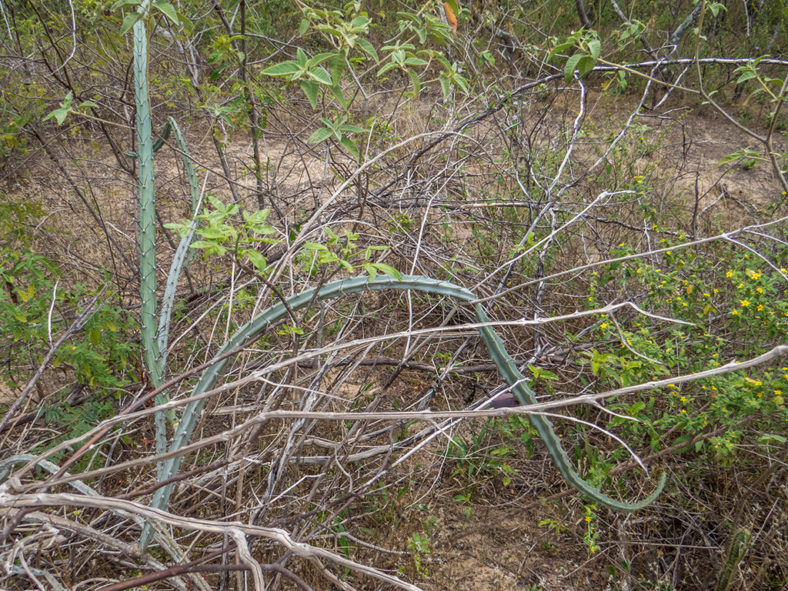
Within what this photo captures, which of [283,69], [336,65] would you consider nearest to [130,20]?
[283,69]

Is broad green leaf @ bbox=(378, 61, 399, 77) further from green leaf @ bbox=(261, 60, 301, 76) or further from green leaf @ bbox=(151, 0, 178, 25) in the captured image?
green leaf @ bbox=(151, 0, 178, 25)

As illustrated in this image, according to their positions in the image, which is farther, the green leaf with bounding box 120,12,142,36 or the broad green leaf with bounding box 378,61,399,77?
the broad green leaf with bounding box 378,61,399,77

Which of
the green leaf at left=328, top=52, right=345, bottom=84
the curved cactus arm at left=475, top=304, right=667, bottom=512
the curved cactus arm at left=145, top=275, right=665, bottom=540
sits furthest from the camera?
the green leaf at left=328, top=52, right=345, bottom=84

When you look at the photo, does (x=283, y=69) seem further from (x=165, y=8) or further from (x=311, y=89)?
(x=165, y=8)

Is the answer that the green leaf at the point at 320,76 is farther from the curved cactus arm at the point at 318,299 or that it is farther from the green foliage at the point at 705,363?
the green foliage at the point at 705,363

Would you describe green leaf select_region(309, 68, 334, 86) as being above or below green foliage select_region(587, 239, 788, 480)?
above

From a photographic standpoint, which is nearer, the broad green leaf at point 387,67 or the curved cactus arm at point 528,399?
the curved cactus arm at point 528,399

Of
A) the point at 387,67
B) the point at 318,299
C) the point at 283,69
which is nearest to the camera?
the point at 318,299

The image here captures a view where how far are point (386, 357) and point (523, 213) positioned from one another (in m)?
1.21

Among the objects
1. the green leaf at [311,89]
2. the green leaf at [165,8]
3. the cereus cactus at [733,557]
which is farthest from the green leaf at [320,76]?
the cereus cactus at [733,557]

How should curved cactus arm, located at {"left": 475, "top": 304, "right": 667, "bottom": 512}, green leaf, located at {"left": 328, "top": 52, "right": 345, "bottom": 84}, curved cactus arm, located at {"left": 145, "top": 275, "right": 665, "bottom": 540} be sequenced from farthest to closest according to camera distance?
1. green leaf, located at {"left": 328, "top": 52, "right": 345, "bottom": 84}
2. curved cactus arm, located at {"left": 475, "top": 304, "right": 667, "bottom": 512}
3. curved cactus arm, located at {"left": 145, "top": 275, "right": 665, "bottom": 540}

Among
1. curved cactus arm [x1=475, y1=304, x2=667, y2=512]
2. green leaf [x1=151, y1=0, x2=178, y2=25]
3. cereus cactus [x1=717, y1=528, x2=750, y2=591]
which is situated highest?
green leaf [x1=151, y1=0, x2=178, y2=25]

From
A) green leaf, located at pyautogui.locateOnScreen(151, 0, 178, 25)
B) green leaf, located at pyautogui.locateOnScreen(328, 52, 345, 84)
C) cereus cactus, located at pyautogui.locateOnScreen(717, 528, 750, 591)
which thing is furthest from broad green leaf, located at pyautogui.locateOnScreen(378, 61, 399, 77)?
cereus cactus, located at pyautogui.locateOnScreen(717, 528, 750, 591)

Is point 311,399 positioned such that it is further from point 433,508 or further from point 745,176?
point 745,176
